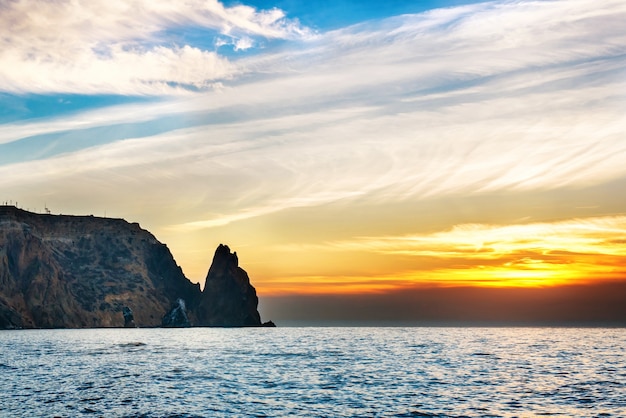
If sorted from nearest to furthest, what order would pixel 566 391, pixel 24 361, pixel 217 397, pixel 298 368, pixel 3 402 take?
1. pixel 3 402
2. pixel 217 397
3. pixel 566 391
4. pixel 298 368
5. pixel 24 361

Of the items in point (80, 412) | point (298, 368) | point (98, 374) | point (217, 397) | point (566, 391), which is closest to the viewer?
point (80, 412)

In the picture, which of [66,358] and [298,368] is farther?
[66,358]

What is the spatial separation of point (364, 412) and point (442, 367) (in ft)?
157

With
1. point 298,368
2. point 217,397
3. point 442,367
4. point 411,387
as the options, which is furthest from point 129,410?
point 442,367

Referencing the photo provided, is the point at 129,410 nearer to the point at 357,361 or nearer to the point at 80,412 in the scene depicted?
the point at 80,412

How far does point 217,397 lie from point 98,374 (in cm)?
2940

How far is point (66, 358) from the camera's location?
4390 inches

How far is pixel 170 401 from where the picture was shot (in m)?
57.7

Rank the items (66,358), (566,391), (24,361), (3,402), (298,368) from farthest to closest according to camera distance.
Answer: (66,358)
(24,361)
(298,368)
(566,391)
(3,402)

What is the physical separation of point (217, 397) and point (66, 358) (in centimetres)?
6294

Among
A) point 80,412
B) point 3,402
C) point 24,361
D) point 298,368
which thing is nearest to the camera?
point 80,412

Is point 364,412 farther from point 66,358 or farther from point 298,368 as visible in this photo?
point 66,358

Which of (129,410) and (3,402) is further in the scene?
(3,402)

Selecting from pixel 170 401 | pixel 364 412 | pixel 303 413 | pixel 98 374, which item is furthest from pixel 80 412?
pixel 98 374
